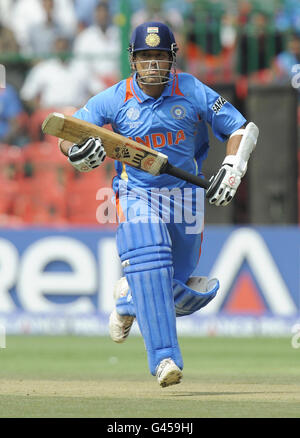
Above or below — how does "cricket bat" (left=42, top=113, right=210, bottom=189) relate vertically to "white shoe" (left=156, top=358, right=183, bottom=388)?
above

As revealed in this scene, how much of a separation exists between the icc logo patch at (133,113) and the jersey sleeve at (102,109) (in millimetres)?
82

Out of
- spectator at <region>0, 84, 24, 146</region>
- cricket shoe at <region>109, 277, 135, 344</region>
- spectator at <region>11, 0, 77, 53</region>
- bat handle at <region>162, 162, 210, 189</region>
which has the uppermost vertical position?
spectator at <region>11, 0, 77, 53</region>

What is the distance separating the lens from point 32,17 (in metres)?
13.0

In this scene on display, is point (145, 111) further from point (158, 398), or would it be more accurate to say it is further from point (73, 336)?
point (73, 336)

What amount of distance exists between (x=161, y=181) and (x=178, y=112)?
434 mm

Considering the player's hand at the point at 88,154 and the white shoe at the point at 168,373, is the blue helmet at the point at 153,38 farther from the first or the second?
the white shoe at the point at 168,373

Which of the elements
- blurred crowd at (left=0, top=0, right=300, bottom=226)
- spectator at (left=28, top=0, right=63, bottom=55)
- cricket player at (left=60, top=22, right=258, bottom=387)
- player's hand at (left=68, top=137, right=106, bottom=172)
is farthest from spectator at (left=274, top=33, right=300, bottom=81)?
player's hand at (left=68, top=137, right=106, bottom=172)

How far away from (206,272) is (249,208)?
79 cm

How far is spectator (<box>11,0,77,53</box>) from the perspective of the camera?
12.8m

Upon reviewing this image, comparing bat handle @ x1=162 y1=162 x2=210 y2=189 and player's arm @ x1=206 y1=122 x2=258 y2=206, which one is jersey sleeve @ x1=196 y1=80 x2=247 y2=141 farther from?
bat handle @ x1=162 y1=162 x2=210 y2=189

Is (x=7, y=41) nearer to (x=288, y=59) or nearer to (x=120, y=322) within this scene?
(x=288, y=59)

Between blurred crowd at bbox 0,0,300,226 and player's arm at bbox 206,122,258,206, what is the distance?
427cm

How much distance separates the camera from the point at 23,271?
10.8 m

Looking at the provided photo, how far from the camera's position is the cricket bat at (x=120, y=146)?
6.00 m
